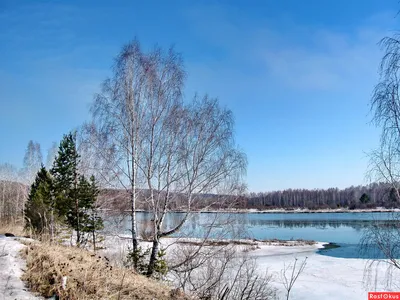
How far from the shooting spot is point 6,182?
45.9 meters

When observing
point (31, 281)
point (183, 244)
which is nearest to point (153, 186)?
point (183, 244)

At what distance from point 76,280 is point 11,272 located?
83 centimetres

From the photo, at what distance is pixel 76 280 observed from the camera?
4.44 m

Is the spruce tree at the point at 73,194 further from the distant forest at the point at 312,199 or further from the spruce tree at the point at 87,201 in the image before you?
the distant forest at the point at 312,199

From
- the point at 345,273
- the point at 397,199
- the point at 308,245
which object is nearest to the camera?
the point at 397,199

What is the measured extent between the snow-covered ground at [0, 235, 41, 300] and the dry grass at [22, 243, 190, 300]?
109mm

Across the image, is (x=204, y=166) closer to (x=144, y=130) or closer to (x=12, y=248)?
(x=144, y=130)

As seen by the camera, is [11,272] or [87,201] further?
[87,201]

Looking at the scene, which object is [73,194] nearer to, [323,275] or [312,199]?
[323,275]

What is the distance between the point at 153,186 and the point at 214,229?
2499mm

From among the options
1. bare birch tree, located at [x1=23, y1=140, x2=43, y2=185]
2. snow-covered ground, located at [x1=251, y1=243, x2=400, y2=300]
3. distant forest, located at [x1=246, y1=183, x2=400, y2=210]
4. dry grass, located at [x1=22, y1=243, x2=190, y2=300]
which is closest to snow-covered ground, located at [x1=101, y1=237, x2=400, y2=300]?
snow-covered ground, located at [x1=251, y1=243, x2=400, y2=300]

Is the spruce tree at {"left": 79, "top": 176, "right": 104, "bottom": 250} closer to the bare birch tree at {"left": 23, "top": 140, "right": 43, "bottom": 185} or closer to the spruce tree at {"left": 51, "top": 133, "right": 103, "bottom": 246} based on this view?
the spruce tree at {"left": 51, "top": 133, "right": 103, "bottom": 246}

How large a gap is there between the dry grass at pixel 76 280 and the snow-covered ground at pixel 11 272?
11 cm

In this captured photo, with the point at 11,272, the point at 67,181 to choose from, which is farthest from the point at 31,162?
the point at 11,272
